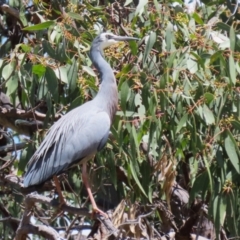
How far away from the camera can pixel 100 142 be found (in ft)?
11.9

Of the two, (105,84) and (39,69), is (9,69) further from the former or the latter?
(105,84)

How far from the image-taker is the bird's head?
372 cm

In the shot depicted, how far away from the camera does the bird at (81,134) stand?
362 cm

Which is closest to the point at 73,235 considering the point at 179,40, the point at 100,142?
the point at 100,142

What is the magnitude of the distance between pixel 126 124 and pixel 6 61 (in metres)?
0.69

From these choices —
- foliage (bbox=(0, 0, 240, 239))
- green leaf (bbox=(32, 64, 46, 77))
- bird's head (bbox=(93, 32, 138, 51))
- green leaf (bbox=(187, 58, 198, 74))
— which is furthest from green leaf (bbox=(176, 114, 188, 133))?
green leaf (bbox=(32, 64, 46, 77))

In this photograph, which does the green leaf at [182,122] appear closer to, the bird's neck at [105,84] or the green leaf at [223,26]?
the bird's neck at [105,84]

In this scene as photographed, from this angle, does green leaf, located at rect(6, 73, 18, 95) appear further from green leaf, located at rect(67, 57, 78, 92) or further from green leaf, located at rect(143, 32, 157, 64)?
green leaf, located at rect(143, 32, 157, 64)

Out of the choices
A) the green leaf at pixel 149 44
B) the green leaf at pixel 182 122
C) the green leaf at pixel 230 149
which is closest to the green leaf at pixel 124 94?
the green leaf at pixel 149 44

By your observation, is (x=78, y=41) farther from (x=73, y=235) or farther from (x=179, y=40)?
(x=73, y=235)

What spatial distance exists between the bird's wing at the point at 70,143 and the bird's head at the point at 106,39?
1.06 ft

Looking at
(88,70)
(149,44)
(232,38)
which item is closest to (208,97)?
(232,38)

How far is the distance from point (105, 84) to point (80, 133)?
0.88 feet

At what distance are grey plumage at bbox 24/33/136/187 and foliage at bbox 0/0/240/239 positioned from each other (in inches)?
2.6
